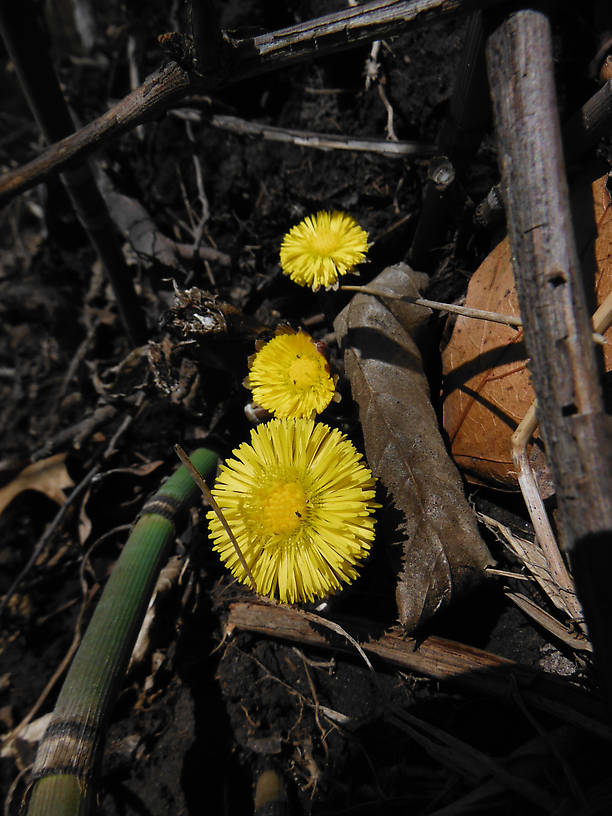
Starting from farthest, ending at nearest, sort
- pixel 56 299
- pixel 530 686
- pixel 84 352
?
1. pixel 56 299
2. pixel 84 352
3. pixel 530 686

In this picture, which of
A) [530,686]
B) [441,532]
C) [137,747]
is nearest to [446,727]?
[530,686]

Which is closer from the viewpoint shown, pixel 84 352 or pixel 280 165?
pixel 280 165

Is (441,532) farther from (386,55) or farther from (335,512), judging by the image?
(386,55)

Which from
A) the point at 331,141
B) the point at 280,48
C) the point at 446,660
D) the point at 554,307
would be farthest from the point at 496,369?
the point at 331,141

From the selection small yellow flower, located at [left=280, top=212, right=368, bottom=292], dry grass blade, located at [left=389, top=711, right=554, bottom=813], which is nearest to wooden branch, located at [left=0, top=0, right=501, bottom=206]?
small yellow flower, located at [left=280, top=212, right=368, bottom=292]

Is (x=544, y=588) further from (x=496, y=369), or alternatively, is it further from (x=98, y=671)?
(x=98, y=671)

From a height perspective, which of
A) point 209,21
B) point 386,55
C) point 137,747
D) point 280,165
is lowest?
point 137,747

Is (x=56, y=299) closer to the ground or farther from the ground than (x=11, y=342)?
farther from the ground
